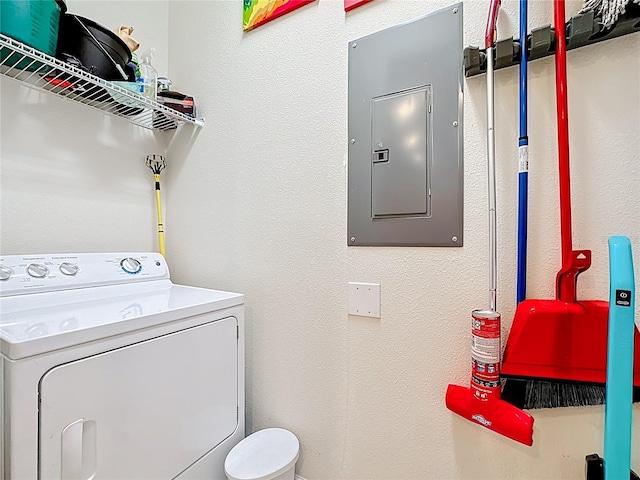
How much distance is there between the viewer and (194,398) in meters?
0.96

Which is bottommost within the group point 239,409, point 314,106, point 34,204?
point 239,409

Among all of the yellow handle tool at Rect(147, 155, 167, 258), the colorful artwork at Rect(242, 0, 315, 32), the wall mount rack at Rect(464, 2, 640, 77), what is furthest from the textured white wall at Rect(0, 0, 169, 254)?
the wall mount rack at Rect(464, 2, 640, 77)

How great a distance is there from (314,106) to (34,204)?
3.58ft

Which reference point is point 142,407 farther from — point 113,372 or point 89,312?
point 89,312

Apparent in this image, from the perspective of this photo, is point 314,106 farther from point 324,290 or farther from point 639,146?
point 639,146

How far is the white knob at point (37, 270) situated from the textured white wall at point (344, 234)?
562 mm

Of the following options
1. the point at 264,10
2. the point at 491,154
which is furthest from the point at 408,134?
the point at 264,10

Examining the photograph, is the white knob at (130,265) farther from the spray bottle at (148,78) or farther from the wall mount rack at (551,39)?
the wall mount rack at (551,39)

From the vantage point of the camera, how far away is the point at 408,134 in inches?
38.1

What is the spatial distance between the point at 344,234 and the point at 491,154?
0.50 meters

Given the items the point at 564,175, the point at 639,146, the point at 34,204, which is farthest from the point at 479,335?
the point at 34,204

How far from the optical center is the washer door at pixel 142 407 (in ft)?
2.22

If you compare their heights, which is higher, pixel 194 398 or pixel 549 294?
pixel 549 294

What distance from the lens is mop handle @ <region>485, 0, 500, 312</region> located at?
80 centimetres
